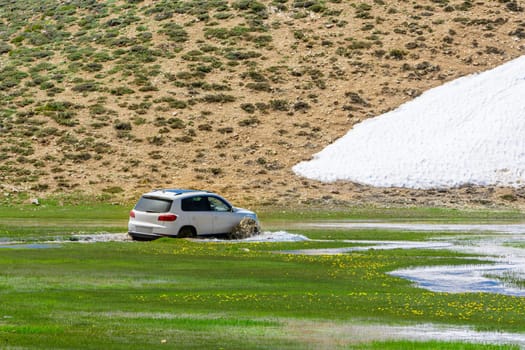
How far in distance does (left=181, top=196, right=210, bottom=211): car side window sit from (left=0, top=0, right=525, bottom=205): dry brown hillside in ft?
86.3

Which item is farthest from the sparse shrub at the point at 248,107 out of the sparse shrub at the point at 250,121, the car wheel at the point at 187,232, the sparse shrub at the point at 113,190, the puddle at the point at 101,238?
the car wheel at the point at 187,232

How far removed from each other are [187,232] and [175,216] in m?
0.81

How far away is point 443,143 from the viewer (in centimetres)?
7350

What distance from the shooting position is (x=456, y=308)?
19.3 meters

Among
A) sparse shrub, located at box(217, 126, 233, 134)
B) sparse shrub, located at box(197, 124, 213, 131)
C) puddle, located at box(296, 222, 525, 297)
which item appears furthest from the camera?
sparse shrub, located at box(197, 124, 213, 131)

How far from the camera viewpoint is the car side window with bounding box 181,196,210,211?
34.2m

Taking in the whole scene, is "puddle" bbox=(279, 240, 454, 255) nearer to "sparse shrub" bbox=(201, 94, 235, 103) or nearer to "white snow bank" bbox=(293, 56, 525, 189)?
"white snow bank" bbox=(293, 56, 525, 189)

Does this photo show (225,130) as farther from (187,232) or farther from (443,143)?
(187,232)

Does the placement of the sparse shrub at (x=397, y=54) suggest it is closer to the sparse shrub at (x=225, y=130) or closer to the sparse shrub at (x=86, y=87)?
the sparse shrub at (x=225, y=130)

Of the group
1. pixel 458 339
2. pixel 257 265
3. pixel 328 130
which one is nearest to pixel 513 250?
pixel 257 265

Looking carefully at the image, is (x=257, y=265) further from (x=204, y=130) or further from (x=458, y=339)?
(x=204, y=130)

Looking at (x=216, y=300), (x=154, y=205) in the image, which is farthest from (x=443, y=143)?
(x=216, y=300)

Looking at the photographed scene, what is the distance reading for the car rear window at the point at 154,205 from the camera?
1334 inches

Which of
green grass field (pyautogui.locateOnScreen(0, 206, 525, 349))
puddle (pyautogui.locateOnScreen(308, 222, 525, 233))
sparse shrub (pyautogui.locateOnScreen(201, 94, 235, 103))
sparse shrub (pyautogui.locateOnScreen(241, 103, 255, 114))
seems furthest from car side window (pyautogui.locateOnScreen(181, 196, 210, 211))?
sparse shrub (pyautogui.locateOnScreen(201, 94, 235, 103))
